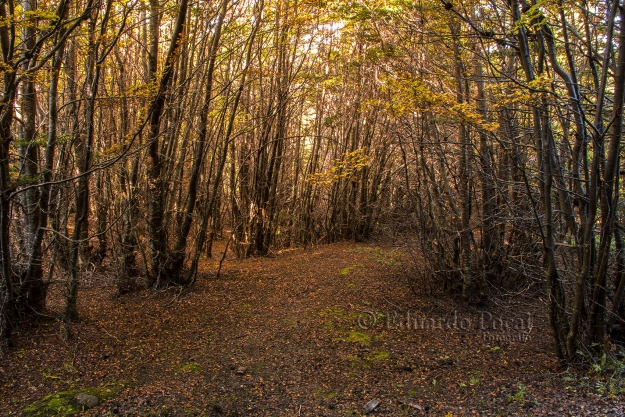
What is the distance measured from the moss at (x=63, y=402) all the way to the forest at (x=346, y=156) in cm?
56

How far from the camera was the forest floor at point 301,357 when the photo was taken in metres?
3.01

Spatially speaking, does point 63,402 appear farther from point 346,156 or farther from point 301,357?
point 346,156

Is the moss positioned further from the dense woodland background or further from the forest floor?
the dense woodland background

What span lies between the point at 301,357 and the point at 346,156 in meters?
3.46

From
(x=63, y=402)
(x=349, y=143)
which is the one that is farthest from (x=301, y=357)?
(x=349, y=143)

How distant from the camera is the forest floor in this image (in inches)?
118

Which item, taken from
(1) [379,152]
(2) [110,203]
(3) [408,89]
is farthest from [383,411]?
(1) [379,152]

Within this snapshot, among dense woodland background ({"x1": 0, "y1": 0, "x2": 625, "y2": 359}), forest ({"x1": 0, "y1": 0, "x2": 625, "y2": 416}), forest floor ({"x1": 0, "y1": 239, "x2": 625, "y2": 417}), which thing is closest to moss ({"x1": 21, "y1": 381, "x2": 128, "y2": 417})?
forest floor ({"x1": 0, "y1": 239, "x2": 625, "y2": 417})

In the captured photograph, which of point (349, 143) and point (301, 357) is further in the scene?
point (349, 143)

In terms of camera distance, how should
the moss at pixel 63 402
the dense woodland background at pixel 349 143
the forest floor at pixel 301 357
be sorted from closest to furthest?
1. the moss at pixel 63 402
2. the forest floor at pixel 301 357
3. the dense woodland background at pixel 349 143

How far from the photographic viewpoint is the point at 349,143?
9750mm

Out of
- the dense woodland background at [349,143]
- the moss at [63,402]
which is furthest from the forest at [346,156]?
the moss at [63,402]

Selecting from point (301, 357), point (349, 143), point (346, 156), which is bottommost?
point (301, 357)

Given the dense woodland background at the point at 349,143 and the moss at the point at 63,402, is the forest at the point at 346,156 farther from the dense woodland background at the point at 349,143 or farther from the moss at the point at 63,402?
the moss at the point at 63,402
